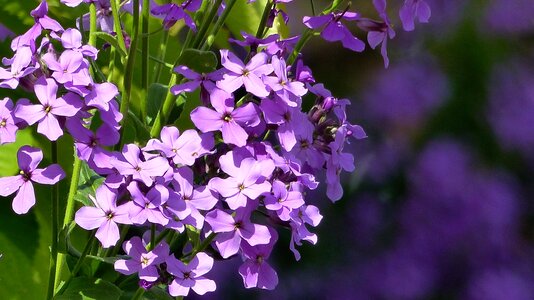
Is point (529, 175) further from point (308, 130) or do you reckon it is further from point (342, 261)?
point (342, 261)

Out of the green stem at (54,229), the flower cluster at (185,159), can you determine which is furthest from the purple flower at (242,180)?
the green stem at (54,229)

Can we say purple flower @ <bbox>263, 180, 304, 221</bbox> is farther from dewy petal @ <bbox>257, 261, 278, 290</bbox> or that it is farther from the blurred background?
the blurred background

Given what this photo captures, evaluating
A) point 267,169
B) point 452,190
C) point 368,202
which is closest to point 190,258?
point 267,169

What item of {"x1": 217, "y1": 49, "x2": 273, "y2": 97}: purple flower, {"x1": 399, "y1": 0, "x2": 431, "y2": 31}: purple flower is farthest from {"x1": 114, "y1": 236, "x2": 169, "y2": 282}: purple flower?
{"x1": 399, "y1": 0, "x2": 431, "y2": 31}: purple flower

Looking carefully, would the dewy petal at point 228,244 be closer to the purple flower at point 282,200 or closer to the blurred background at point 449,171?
the purple flower at point 282,200

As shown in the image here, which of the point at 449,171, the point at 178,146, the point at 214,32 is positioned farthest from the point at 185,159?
the point at 449,171

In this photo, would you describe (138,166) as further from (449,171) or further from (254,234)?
(449,171)

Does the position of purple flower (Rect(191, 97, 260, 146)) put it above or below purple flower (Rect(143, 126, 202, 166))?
above
